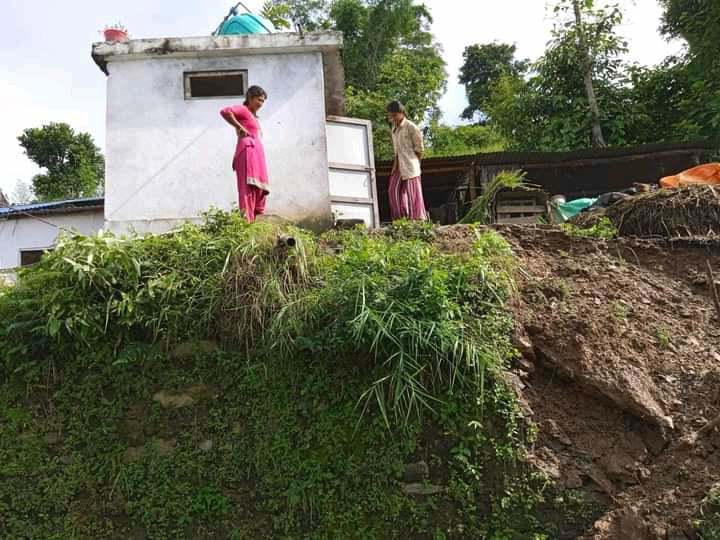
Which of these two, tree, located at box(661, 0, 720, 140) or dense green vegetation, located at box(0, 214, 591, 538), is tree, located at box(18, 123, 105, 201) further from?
tree, located at box(661, 0, 720, 140)

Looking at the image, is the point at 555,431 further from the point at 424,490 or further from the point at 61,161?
the point at 61,161

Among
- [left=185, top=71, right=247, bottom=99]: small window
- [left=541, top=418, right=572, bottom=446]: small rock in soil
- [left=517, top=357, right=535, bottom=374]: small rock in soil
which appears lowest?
[left=541, top=418, right=572, bottom=446]: small rock in soil

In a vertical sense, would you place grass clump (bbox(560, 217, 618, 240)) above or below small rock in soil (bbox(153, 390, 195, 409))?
above

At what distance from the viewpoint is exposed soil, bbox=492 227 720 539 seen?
442 cm

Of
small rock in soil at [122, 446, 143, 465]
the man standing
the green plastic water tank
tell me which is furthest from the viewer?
the green plastic water tank

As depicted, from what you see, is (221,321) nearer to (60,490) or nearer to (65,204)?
(60,490)

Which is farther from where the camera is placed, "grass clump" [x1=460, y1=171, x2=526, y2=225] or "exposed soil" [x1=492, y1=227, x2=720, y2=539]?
"grass clump" [x1=460, y1=171, x2=526, y2=225]

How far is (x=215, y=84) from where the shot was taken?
27.2ft

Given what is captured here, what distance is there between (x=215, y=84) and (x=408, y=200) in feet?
9.85

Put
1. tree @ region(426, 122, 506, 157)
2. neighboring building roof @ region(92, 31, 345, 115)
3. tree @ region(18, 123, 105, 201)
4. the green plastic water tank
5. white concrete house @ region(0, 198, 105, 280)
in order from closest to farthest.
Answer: neighboring building roof @ region(92, 31, 345, 115), the green plastic water tank, white concrete house @ region(0, 198, 105, 280), tree @ region(18, 123, 105, 201), tree @ region(426, 122, 506, 157)

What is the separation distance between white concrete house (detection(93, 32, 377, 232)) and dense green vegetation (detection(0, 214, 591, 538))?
2.14 meters

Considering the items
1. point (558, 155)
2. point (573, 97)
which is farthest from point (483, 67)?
point (558, 155)

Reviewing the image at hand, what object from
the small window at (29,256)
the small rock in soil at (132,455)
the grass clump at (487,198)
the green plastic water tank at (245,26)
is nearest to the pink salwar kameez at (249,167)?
the green plastic water tank at (245,26)

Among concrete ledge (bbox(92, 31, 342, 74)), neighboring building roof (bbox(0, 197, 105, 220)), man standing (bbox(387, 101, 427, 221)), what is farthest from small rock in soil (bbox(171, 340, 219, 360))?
neighboring building roof (bbox(0, 197, 105, 220))
